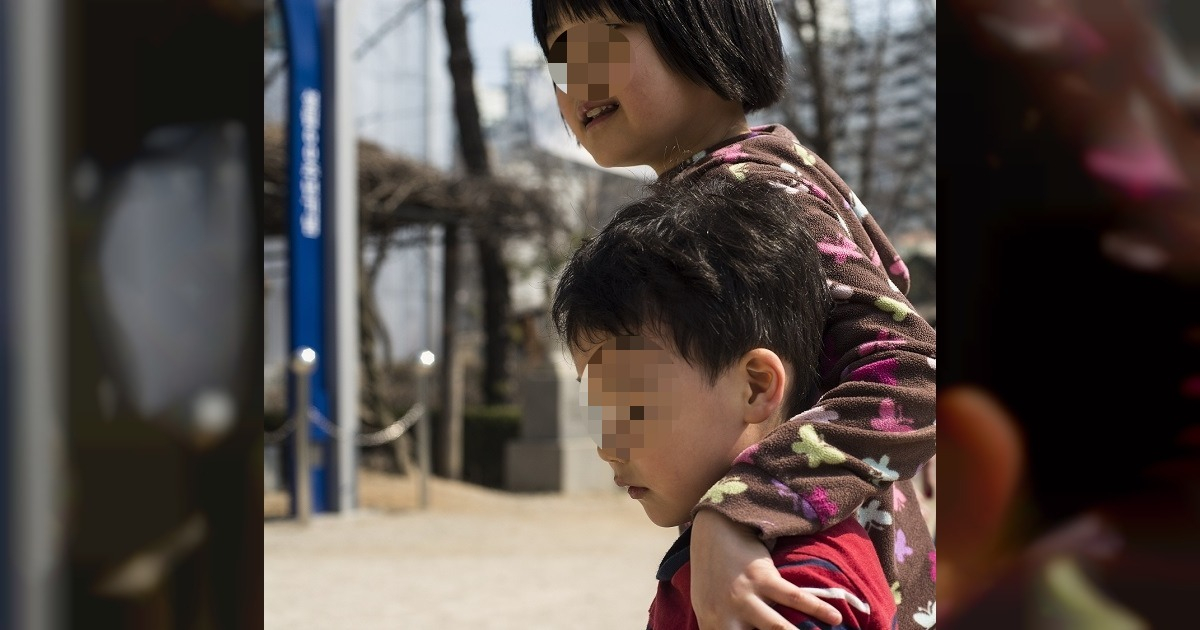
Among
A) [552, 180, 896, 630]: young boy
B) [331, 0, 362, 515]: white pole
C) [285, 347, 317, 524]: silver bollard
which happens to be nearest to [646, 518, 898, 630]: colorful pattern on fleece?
[552, 180, 896, 630]: young boy

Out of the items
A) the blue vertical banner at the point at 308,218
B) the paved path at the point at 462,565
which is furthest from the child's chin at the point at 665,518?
the blue vertical banner at the point at 308,218

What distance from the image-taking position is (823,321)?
3.99ft

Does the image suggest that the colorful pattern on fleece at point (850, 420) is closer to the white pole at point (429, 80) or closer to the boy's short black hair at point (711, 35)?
the boy's short black hair at point (711, 35)

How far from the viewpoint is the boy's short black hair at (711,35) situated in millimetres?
1377

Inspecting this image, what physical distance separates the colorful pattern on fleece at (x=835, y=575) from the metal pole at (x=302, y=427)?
A: 8.43m

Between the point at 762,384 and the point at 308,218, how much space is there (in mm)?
9129

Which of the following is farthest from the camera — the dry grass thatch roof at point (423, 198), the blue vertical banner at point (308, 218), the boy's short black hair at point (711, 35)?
the dry grass thatch roof at point (423, 198)

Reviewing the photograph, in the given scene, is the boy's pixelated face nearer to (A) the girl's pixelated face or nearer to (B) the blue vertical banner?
(A) the girl's pixelated face
